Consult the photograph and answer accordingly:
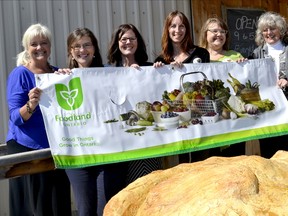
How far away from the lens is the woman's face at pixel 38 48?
3.80 metres

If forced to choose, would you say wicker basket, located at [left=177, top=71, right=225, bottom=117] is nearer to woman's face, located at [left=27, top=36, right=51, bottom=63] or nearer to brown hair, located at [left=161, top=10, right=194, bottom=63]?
brown hair, located at [left=161, top=10, right=194, bottom=63]

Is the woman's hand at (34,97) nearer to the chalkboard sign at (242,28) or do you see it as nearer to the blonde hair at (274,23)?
the blonde hair at (274,23)

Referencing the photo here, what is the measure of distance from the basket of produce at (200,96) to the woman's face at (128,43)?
0.46 metres

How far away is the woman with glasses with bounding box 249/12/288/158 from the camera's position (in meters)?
4.54

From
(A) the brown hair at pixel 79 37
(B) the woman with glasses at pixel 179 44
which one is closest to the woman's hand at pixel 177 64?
(B) the woman with glasses at pixel 179 44

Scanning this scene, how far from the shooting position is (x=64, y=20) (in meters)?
5.40

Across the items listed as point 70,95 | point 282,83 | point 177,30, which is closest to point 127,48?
point 177,30

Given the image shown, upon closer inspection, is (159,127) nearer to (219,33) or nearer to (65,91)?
(65,91)

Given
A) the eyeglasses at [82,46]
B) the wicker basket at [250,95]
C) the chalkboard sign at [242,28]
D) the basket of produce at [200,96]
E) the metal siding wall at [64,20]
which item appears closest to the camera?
the eyeglasses at [82,46]

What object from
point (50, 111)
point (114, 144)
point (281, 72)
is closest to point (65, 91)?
point (50, 111)

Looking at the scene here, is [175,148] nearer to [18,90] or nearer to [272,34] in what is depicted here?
[18,90]

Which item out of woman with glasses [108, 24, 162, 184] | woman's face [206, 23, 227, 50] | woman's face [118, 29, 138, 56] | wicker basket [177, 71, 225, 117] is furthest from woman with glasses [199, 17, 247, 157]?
woman's face [118, 29, 138, 56]

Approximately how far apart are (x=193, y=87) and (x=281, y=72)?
98cm

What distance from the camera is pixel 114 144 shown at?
3.72 metres
